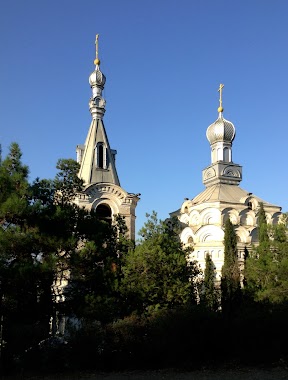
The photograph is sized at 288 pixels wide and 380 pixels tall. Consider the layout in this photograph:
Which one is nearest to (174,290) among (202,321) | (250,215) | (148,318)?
(148,318)

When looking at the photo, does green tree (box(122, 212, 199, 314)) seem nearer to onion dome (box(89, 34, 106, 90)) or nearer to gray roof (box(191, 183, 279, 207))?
onion dome (box(89, 34, 106, 90))

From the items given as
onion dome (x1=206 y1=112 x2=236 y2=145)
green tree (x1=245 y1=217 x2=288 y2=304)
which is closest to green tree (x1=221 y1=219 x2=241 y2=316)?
green tree (x1=245 y1=217 x2=288 y2=304)

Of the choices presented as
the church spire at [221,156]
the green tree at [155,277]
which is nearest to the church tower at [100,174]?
the green tree at [155,277]

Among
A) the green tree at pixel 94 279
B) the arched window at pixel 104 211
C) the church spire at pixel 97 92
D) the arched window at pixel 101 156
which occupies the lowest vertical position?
the green tree at pixel 94 279

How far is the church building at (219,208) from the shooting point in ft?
126

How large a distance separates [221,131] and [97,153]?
17525mm

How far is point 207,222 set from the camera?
4016 centimetres

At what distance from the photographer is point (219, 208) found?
39.8 meters

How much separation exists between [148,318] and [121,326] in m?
1.25

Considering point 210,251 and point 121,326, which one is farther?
point 210,251

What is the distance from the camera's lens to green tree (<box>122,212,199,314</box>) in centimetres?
1959

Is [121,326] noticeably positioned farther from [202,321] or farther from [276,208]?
[276,208]

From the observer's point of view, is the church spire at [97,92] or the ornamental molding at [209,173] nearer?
the church spire at [97,92]

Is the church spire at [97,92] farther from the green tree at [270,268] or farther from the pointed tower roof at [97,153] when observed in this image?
the green tree at [270,268]
